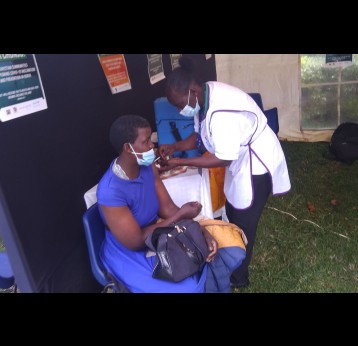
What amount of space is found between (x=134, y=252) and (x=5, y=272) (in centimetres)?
95

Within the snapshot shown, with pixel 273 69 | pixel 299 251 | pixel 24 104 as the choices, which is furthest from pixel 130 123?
pixel 273 69

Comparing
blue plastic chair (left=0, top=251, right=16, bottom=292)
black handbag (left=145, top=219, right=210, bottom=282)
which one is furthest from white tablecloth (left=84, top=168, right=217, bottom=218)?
blue plastic chair (left=0, top=251, right=16, bottom=292)

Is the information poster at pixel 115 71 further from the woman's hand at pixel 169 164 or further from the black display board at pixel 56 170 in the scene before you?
the woman's hand at pixel 169 164

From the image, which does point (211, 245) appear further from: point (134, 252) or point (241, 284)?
point (241, 284)

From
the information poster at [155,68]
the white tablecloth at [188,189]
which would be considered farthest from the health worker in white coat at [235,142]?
the information poster at [155,68]

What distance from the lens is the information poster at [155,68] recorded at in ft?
A: 11.2

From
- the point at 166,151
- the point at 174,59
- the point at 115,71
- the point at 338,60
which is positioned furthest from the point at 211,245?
the point at 338,60

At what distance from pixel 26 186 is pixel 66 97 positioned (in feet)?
1.99

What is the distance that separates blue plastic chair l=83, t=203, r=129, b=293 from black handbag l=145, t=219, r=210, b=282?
0.84 feet

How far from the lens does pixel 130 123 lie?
5.74ft

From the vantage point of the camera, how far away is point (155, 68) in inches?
141

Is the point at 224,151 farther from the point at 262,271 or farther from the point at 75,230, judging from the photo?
the point at 262,271

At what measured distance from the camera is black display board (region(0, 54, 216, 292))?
64.1 inches

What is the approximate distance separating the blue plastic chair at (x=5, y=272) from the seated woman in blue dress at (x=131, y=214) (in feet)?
2.32
